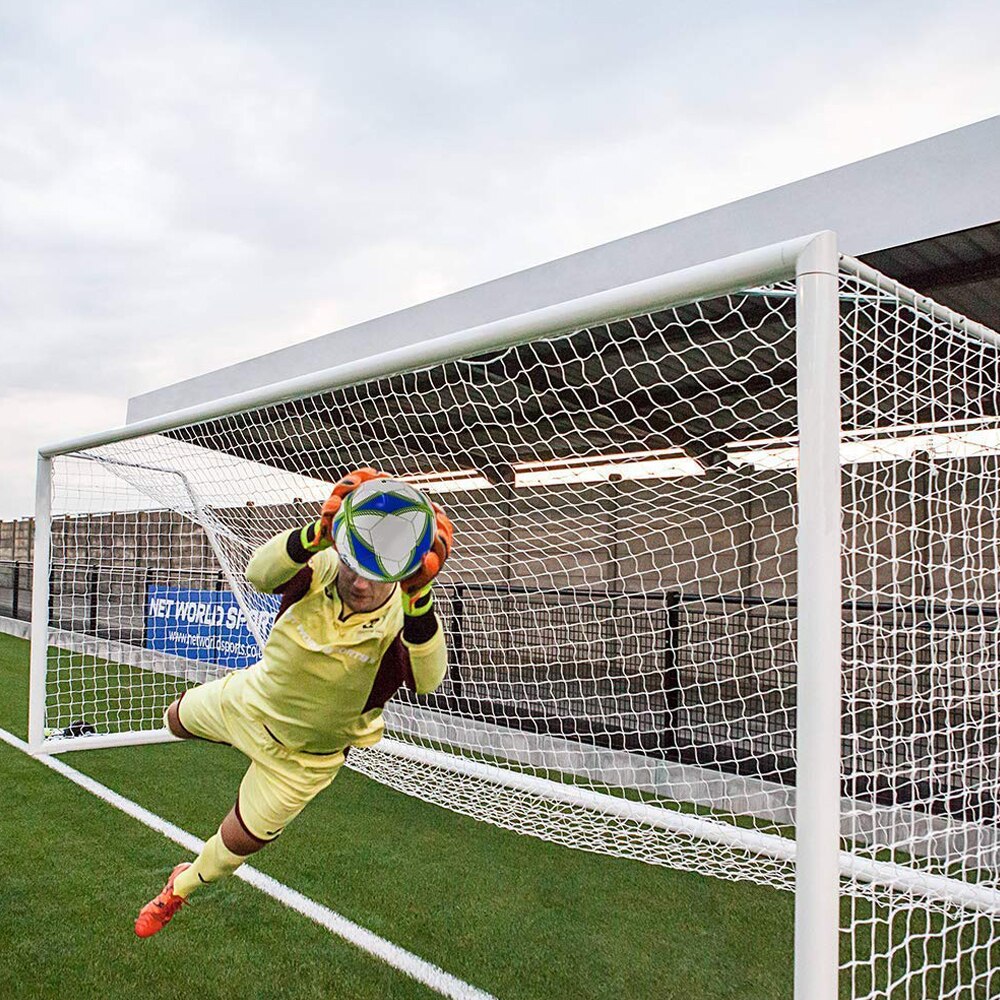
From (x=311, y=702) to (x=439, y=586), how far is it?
15.4 ft

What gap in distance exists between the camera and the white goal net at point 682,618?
3.18 metres

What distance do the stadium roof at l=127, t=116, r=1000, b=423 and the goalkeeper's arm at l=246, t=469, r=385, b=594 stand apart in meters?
3.79

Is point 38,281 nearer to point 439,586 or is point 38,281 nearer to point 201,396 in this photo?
point 201,396

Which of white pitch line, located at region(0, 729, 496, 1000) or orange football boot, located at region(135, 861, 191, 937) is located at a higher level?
orange football boot, located at region(135, 861, 191, 937)

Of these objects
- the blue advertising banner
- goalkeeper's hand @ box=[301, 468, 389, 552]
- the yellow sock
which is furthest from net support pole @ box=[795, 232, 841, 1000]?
the blue advertising banner

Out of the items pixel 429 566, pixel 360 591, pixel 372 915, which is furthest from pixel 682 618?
pixel 429 566

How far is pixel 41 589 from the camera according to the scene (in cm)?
509

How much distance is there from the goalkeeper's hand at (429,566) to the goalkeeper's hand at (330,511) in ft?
0.66

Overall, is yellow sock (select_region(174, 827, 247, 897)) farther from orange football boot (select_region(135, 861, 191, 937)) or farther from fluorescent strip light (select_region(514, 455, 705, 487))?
fluorescent strip light (select_region(514, 455, 705, 487))

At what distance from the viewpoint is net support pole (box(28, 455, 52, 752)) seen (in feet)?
16.3

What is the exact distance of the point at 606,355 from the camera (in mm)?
7172

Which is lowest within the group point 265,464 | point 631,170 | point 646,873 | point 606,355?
point 646,873

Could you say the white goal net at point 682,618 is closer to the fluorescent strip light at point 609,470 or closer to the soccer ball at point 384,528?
the fluorescent strip light at point 609,470

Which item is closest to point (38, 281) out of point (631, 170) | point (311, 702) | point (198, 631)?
point (198, 631)
